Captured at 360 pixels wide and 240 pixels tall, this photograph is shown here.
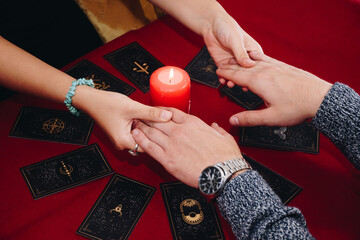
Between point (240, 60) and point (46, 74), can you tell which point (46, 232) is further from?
point (240, 60)

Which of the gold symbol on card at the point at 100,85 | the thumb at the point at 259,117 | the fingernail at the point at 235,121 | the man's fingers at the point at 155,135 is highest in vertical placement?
the thumb at the point at 259,117

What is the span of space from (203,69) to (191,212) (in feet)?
2.19

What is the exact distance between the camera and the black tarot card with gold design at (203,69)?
1214 mm

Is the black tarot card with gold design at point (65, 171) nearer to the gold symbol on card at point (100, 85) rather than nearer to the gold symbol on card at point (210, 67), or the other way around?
the gold symbol on card at point (100, 85)

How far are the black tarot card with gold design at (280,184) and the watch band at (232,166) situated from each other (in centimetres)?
15

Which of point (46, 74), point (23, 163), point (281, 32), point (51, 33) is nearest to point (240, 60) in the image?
point (281, 32)

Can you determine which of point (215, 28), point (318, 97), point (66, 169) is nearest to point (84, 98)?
point (66, 169)

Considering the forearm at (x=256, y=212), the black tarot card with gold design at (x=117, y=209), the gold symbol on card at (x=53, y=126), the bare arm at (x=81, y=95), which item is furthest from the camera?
the gold symbol on card at (x=53, y=126)

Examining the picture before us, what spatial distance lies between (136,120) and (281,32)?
0.94m

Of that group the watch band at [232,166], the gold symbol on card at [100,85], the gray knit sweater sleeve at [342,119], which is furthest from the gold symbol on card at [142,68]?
the gray knit sweater sleeve at [342,119]

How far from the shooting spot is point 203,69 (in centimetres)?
125

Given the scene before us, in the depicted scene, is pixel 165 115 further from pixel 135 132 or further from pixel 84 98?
pixel 84 98

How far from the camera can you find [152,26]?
4.70ft

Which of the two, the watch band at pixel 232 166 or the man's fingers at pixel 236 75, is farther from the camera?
the man's fingers at pixel 236 75
